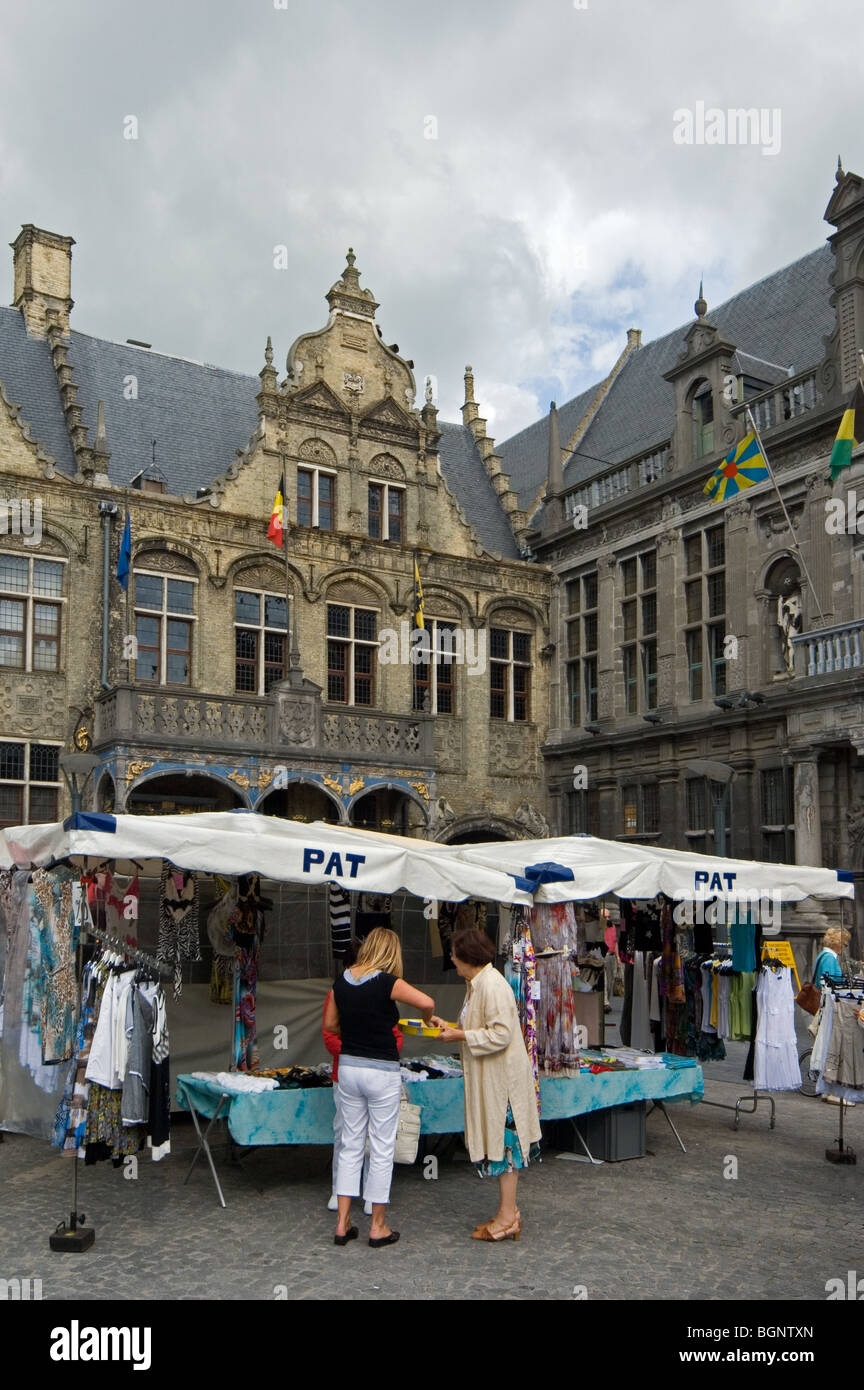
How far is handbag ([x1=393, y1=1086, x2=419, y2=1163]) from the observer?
7.92 m

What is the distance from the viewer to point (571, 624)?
96.4 feet

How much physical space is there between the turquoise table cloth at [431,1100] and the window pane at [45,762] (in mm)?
14786

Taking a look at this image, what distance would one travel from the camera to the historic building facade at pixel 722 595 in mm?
21172

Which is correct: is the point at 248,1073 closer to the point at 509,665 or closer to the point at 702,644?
the point at 702,644

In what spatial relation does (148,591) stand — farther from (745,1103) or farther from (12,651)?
(745,1103)

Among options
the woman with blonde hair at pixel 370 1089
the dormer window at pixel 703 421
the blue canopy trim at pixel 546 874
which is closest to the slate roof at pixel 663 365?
the dormer window at pixel 703 421

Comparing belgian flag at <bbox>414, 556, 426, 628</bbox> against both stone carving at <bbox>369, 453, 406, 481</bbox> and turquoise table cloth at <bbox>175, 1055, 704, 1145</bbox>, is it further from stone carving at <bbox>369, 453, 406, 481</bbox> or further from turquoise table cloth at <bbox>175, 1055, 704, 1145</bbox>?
turquoise table cloth at <bbox>175, 1055, 704, 1145</bbox>

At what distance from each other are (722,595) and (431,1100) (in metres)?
17.7

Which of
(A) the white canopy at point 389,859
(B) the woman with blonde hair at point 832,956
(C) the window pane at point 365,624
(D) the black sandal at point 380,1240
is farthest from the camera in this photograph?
(C) the window pane at point 365,624

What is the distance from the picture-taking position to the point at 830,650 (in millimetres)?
20906

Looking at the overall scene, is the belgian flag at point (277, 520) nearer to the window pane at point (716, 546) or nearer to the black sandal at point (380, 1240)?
the window pane at point (716, 546)

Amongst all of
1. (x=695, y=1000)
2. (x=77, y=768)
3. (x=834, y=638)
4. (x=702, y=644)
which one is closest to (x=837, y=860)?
(x=834, y=638)

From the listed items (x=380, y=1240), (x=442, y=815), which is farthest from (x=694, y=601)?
(x=380, y=1240)
